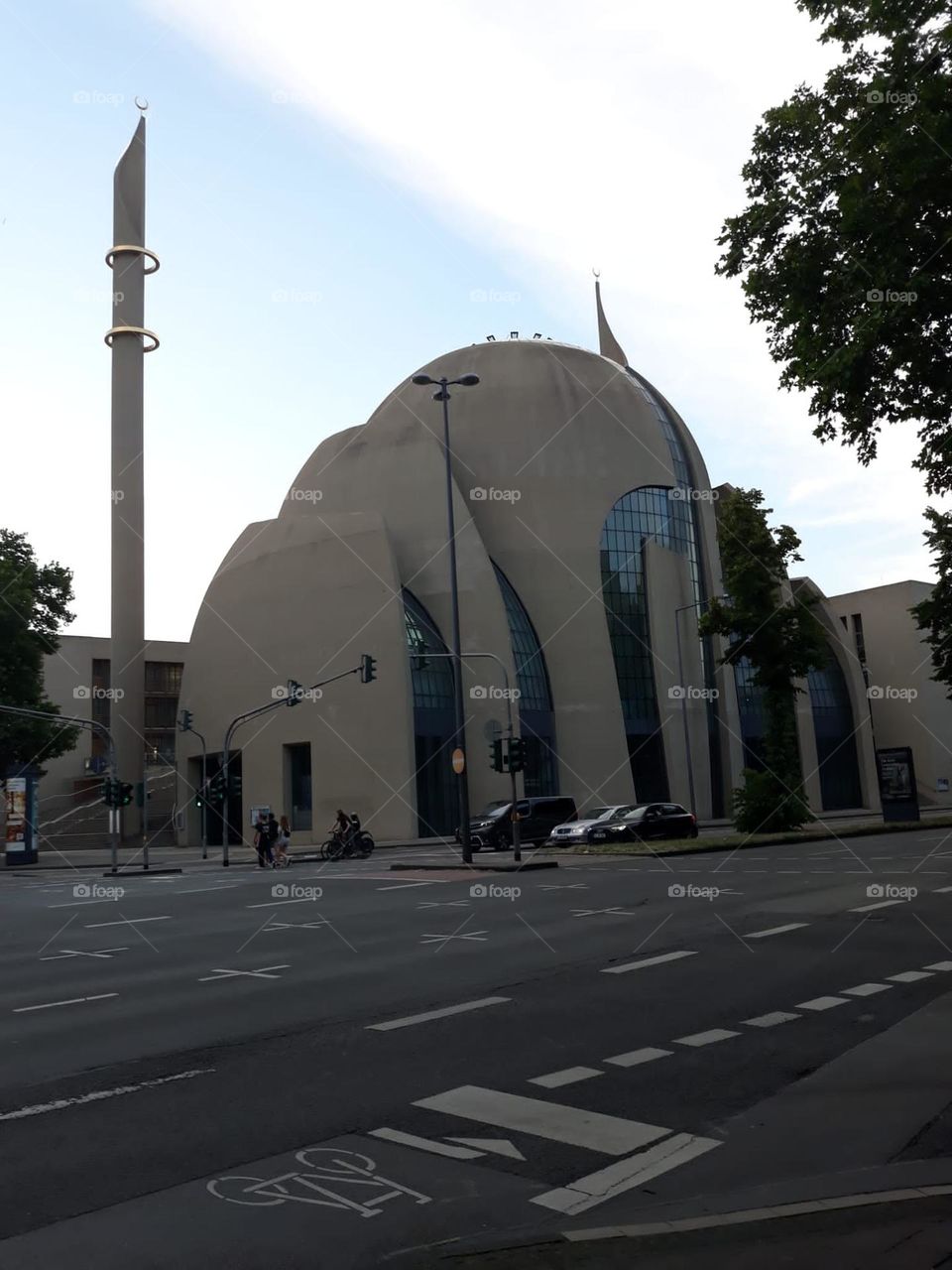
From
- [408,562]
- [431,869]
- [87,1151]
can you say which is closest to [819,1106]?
[87,1151]

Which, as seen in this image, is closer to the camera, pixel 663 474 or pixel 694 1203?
pixel 694 1203

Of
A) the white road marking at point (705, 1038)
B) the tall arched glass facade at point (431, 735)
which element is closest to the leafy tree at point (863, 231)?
the white road marking at point (705, 1038)

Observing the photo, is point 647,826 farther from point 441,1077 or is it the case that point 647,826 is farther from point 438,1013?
point 441,1077

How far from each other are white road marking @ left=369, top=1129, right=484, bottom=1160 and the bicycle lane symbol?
0.29 meters

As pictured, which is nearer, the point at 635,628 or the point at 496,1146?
the point at 496,1146

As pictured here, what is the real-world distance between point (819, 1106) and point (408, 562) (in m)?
52.1

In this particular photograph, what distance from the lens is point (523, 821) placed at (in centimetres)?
4128

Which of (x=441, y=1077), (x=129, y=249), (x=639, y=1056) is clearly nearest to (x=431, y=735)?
(x=129, y=249)

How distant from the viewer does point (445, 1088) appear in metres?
6.58

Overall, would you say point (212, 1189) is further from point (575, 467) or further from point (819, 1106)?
point (575, 467)

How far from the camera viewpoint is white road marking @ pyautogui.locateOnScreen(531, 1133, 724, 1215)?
471cm

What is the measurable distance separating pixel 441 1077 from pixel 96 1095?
6.98ft

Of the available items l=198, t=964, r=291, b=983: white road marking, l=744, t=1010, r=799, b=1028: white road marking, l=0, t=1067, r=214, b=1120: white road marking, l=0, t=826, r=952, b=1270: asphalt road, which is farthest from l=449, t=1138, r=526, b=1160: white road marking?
l=198, t=964, r=291, b=983: white road marking

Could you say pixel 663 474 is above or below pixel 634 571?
above
